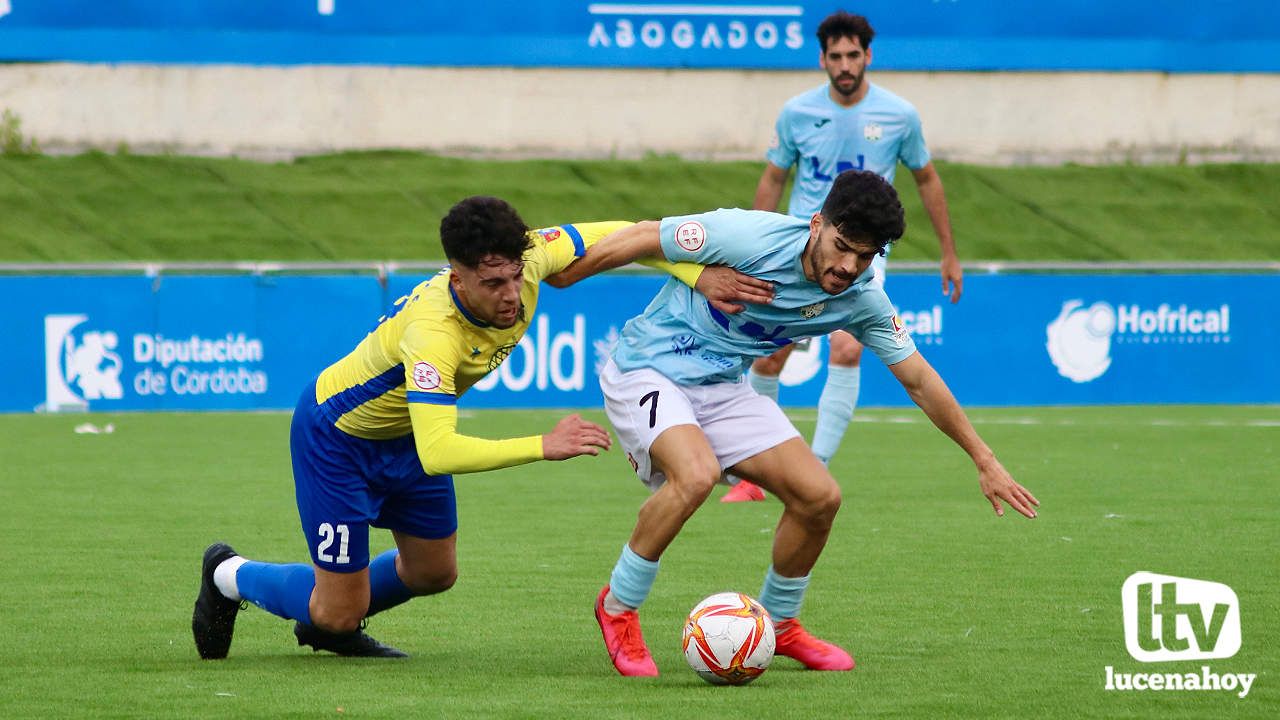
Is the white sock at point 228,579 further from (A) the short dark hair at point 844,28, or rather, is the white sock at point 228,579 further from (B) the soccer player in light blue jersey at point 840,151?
(A) the short dark hair at point 844,28

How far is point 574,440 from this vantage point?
4672 mm

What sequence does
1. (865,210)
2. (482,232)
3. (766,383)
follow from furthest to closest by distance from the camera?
(766,383) < (865,210) < (482,232)

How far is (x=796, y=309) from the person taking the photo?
539 centimetres

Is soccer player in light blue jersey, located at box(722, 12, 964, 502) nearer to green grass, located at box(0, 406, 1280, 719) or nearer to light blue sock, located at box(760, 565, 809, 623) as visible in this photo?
green grass, located at box(0, 406, 1280, 719)

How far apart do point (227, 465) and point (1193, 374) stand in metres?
8.83

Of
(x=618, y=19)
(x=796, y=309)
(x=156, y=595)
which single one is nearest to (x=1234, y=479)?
(x=796, y=309)

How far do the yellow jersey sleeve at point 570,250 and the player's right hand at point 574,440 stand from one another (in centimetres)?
70

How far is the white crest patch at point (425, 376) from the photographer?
491cm

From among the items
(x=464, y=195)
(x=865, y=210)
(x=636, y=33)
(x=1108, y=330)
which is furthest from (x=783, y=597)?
A: (x=636, y=33)

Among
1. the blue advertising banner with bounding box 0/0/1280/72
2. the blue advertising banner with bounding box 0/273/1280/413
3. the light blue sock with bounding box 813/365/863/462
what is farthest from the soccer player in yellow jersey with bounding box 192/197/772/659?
the blue advertising banner with bounding box 0/0/1280/72

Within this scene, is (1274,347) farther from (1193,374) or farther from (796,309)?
(796,309)

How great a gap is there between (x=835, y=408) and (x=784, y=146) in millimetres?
1441

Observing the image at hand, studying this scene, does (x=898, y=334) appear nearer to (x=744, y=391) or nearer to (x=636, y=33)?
(x=744, y=391)

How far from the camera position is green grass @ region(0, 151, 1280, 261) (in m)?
21.5
